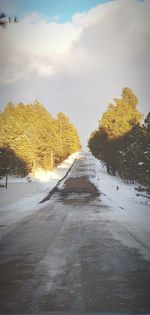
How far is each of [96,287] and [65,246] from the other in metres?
3.56

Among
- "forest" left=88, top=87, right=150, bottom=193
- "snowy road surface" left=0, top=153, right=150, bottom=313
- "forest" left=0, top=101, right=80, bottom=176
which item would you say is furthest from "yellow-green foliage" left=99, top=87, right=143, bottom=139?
"snowy road surface" left=0, top=153, right=150, bottom=313

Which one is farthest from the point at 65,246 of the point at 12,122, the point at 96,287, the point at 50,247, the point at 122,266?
the point at 12,122

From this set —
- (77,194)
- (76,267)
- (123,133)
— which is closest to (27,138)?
(123,133)

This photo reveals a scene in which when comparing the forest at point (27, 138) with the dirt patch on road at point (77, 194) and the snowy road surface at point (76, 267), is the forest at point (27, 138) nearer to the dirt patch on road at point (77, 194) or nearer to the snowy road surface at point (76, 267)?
the dirt patch on road at point (77, 194)

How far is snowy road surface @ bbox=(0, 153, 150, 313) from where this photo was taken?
5445 millimetres

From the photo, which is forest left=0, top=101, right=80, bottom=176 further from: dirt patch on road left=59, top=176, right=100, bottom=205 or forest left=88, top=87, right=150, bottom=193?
forest left=88, top=87, right=150, bottom=193

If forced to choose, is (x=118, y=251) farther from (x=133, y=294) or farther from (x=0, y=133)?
(x=0, y=133)

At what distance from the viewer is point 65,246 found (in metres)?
9.63

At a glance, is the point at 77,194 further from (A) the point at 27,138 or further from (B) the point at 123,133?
(B) the point at 123,133

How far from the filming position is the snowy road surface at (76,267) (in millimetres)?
5445

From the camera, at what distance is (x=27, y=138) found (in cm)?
4006

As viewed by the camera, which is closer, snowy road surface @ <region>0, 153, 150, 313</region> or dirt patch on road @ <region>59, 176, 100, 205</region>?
snowy road surface @ <region>0, 153, 150, 313</region>

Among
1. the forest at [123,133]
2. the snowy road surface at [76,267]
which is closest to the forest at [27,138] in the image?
the forest at [123,133]

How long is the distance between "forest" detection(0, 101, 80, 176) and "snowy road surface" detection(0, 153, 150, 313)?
11622 mm
